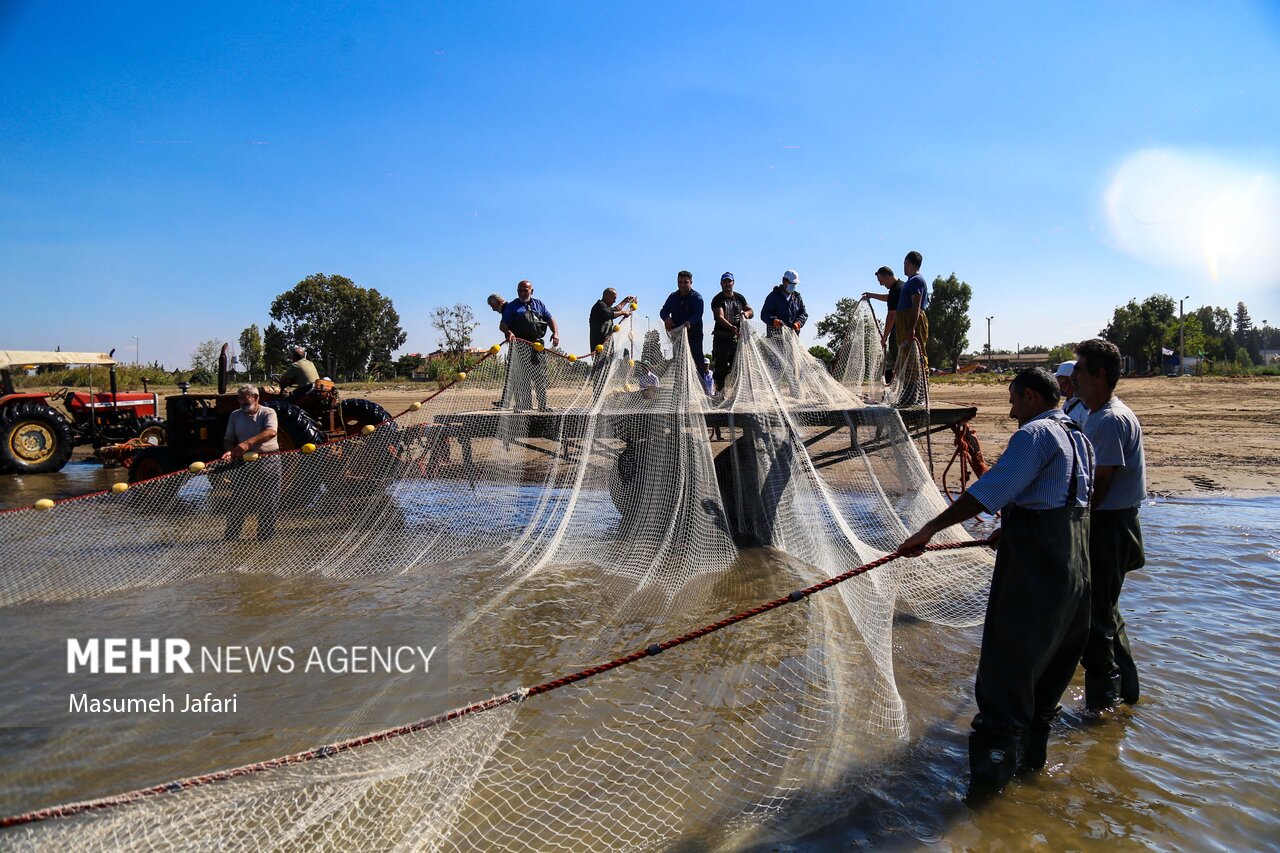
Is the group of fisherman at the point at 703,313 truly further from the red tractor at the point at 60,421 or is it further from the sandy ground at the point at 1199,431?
the red tractor at the point at 60,421

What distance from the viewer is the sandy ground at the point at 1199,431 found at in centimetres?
1049

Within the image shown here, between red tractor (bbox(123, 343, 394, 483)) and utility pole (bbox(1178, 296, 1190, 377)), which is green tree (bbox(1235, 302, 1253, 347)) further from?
red tractor (bbox(123, 343, 394, 483))

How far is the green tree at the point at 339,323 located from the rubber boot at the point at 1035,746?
42275 millimetres

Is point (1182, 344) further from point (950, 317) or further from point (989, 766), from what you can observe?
point (989, 766)

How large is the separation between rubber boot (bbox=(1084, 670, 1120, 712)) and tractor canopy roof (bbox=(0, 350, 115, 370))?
1489 cm

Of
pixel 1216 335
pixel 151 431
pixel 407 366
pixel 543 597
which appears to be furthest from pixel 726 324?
pixel 1216 335

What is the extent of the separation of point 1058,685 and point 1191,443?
13006 millimetres

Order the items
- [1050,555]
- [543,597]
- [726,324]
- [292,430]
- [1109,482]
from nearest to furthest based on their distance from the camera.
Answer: [1050,555], [1109,482], [543,597], [292,430], [726,324]

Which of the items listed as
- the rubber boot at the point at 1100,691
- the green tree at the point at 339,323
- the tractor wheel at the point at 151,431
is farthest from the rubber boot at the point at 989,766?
the green tree at the point at 339,323

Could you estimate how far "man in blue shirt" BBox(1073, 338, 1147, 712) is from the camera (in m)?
3.48

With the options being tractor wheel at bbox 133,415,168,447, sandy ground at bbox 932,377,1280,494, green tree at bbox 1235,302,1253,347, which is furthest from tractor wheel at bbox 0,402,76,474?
green tree at bbox 1235,302,1253,347

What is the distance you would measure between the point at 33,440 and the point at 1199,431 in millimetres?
20467

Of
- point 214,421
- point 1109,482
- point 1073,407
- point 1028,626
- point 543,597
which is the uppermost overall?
point 1073,407

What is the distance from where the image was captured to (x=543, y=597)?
574cm
